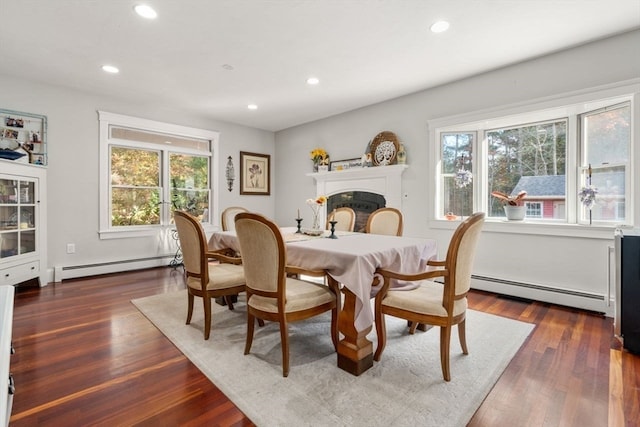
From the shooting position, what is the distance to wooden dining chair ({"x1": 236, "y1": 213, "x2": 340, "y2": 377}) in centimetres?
187

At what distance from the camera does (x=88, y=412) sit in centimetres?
157

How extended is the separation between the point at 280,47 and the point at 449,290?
2.58 metres

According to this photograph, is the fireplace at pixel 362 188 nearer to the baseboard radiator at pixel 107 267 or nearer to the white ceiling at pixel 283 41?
the white ceiling at pixel 283 41

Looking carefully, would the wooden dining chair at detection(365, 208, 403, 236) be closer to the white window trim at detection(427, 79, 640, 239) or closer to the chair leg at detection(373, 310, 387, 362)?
the white window trim at detection(427, 79, 640, 239)

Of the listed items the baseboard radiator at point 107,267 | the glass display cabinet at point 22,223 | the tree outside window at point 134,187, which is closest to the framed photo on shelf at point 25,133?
the glass display cabinet at point 22,223

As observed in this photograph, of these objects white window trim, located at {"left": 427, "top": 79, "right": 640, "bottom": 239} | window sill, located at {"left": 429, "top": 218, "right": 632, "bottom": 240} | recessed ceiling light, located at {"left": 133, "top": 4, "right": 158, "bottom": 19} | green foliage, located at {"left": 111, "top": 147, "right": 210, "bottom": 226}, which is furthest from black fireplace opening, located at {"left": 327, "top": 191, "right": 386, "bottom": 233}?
recessed ceiling light, located at {"left": 133, "top": 4, "right": 158, "bottom": 19}

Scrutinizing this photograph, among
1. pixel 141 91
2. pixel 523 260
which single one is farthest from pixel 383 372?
pixel 141 91

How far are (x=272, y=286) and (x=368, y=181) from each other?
312 centimetres

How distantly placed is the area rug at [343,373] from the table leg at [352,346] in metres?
0.05

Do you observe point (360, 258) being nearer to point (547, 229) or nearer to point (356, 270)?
point (356, 270)

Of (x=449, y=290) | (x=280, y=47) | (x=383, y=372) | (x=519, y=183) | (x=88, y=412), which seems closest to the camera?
(x=88, y=412)

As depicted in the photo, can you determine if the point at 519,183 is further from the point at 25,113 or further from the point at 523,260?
the point at 25,113

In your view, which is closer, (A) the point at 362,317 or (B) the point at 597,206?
(A) the point at 362,317

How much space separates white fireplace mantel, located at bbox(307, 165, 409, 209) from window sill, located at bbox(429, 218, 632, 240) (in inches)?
32.0
